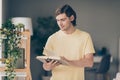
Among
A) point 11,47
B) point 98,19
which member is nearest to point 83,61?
point 11,47

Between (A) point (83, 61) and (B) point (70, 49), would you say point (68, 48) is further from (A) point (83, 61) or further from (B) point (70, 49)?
(A) point (83, 61)

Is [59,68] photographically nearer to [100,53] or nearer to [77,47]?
[77,47]

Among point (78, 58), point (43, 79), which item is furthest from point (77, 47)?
point (43, 79)

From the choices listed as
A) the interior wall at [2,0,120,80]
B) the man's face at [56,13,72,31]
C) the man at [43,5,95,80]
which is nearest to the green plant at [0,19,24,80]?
the man at [43,5,95,80]

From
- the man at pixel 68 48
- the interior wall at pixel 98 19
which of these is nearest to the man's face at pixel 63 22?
the man at pixel 68 48

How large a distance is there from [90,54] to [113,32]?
4.37m

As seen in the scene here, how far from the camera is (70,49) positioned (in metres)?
2.91

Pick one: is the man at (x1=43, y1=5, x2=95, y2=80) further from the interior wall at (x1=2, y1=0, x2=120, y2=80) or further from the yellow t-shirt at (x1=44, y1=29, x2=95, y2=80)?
the interior wall at (x1=2, y1=0, x2=120, y2=80)

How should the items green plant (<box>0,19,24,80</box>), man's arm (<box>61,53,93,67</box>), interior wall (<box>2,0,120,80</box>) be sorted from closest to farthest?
man's arm (<box>61,53,93,67</box>) → green plant (<box>0,19,24,80</box>) → interior wall (<box>2,0,120,80</box>)

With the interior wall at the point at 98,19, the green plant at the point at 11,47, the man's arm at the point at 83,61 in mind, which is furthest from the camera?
the interior wall at the point at 98,19

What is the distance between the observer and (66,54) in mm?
2916

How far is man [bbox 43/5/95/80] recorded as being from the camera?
2.86 m

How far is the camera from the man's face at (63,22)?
9.43ft

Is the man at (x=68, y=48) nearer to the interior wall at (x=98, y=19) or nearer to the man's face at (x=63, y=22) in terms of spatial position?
the man's face at (x=63, y=22)
